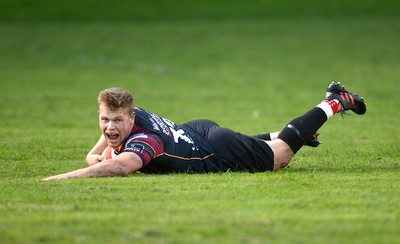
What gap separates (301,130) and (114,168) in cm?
234

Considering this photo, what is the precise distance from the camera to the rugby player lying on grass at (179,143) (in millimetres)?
9766

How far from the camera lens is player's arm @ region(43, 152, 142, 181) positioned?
964cm

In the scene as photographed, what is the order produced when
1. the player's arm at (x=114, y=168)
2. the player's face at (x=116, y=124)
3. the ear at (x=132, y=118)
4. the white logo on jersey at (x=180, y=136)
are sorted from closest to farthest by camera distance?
the player's arm at (x=114, y=168), the player's face at (x=116, y=124), the ear at (x=132, y=118), the white logo on jersey at (x=180, y=136)

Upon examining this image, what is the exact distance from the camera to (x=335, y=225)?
723cm

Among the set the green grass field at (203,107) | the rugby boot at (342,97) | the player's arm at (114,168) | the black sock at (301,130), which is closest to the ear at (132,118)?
the player's arm at (114,168)

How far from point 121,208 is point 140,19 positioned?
1417 inches

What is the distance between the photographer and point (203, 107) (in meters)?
21.4

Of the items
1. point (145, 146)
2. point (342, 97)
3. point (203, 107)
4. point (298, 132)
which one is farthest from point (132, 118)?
point (203, 107)

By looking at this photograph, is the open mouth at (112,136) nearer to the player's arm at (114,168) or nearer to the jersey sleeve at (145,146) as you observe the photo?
the jersey sleeve at (145,146)

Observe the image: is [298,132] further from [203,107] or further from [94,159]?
[203,107]

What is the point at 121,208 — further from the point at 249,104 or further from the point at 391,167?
the point at 249,104

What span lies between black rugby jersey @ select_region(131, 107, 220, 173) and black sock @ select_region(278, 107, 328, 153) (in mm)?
899

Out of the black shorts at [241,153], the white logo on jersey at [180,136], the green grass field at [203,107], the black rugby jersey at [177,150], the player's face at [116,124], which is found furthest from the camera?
the black shorts at [241,153]

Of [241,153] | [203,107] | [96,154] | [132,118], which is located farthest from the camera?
[203,107]
